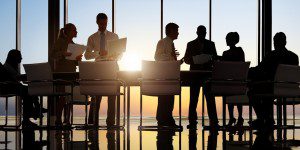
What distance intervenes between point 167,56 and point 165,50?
0.09m

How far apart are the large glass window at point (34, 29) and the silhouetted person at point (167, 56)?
3.28 metres

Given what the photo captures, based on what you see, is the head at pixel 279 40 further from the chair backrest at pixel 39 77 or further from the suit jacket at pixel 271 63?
the chair backrest at pixel 39 77

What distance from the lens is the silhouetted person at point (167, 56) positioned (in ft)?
22.4

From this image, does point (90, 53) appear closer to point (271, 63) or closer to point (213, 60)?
point (213, 60)

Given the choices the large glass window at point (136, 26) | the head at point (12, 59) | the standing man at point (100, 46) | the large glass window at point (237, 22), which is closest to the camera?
the standing man at point (100, 46)

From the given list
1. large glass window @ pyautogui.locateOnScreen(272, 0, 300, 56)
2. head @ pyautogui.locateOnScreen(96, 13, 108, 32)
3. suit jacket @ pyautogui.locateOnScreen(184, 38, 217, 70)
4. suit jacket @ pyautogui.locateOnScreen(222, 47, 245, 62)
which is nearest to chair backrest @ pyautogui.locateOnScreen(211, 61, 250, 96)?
suit jacket @ pyautogui.locateOnScreen(222, 47, 245, 62)

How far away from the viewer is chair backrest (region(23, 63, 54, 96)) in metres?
6.05

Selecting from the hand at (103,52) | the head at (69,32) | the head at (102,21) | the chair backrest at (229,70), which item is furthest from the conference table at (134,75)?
the head at (102,21)

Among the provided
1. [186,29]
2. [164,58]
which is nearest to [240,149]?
[164,58]

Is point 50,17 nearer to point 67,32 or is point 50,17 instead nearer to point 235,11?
point 67,32

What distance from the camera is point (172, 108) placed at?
7156 mm

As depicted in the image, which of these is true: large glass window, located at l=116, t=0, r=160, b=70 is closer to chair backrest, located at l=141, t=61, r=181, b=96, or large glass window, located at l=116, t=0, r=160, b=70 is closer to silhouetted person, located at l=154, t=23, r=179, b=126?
silhouetted person, located at l=154, t=23, r=179, b=126

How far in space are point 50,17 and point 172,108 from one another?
3543mm

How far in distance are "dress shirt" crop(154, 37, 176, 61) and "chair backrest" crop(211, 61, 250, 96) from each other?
1.04 m
